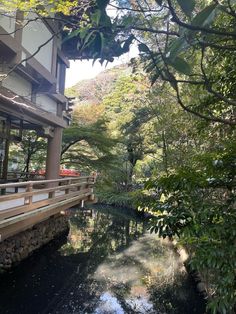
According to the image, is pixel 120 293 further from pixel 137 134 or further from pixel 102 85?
pixel 102 85

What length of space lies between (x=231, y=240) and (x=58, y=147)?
30.7ft

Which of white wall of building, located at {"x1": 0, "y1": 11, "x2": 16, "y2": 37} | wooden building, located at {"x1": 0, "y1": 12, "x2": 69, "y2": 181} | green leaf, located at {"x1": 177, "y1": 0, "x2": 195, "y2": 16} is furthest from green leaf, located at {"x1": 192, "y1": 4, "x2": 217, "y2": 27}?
white wall of building, located at {"x1": 0, "y1": 11, "x2": 16, "y2": 37}

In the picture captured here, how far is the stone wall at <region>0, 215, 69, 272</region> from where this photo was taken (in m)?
7.41

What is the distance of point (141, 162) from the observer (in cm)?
2364

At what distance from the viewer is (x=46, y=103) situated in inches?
378

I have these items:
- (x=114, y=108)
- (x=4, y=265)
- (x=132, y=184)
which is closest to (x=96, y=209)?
(x=132, y=184)

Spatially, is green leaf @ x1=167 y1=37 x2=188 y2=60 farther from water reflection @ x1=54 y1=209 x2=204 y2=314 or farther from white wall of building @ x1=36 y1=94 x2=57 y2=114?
white wall of building @ x1=36 y1=94 x2=57 y2=114

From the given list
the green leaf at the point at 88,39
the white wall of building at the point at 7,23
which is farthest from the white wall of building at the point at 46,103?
the green leaf at the point at 88,39

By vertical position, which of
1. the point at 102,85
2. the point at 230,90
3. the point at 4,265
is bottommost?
the point at 4,265

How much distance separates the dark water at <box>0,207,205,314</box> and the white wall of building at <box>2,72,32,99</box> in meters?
4.23

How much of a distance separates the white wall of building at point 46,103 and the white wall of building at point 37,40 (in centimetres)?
82

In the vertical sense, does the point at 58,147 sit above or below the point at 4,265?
above

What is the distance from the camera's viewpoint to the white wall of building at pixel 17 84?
284 inches

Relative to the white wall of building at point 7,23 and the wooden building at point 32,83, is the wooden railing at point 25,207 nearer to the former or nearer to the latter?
the wooden building at point 32,83
